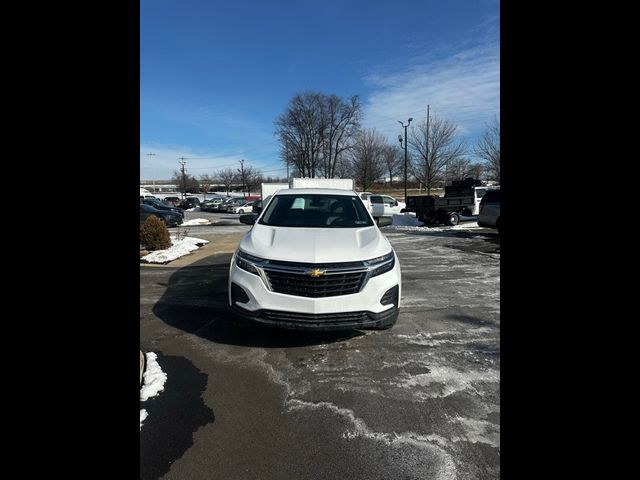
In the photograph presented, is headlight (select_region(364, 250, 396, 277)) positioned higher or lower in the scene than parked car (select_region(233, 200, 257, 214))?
lower

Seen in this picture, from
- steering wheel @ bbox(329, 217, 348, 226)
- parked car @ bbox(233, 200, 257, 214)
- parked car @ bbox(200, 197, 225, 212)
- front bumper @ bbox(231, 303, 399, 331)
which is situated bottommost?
front bumper @ bbox(231, 303, 399, 331)

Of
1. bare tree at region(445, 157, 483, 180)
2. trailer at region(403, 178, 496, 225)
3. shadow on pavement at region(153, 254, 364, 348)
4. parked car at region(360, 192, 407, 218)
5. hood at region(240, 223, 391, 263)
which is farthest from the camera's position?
bare tree at region(445, 157, 483, 180)

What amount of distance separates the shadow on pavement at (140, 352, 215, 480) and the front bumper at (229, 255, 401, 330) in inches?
31.8

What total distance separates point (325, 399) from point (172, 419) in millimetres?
1173

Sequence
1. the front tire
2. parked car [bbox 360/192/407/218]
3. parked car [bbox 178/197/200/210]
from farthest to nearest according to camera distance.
Result: parked car [bbox 178/197/200/210]
parked car [bbox 360/192/407/218]
the front tire

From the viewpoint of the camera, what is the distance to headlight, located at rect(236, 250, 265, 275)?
3.88 metres

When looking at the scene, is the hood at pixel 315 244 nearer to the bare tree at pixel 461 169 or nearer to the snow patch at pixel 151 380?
the snow patch at pixel 151 380

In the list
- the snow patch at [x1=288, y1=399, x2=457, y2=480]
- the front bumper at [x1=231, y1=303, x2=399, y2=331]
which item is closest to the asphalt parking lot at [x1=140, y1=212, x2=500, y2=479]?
the snow patch at [x1=288, y1=399, x2=457, y2=480]

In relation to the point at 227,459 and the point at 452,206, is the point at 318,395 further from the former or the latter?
the point at 452,206

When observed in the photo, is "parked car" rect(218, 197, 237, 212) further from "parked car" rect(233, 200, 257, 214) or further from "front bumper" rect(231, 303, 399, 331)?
"front bumper" rect(231, 303, 399, 331)

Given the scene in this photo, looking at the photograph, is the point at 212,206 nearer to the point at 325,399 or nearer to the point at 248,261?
the point at 248,261

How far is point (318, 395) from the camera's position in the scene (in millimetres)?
3078
